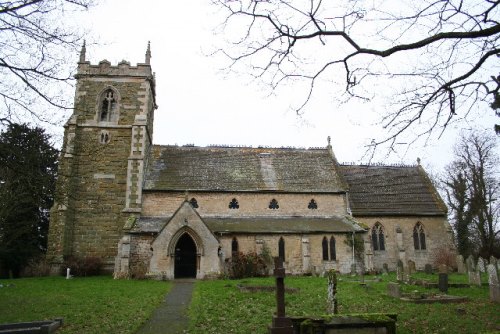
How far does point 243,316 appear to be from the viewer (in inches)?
458

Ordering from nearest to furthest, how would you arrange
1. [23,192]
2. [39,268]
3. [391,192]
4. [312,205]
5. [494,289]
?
[494,289] < [23,192] < [39,268] < [312,205] < [391,192]

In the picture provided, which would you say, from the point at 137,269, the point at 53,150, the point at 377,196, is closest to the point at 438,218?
the point at 377,196

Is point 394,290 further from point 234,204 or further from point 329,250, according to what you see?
point 234,204

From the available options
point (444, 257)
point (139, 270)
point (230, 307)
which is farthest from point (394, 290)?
point (444, 257)

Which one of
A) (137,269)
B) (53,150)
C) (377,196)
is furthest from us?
(377,196)

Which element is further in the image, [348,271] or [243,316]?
[348,271]

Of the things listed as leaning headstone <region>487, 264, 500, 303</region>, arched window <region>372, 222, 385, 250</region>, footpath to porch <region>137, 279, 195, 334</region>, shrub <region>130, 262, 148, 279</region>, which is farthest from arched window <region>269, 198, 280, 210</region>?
leaning headstone <region>487, 264, 500, 303</region>

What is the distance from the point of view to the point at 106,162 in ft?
89.8

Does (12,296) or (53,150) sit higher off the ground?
(53,150)

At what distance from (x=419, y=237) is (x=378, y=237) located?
10.9 feet

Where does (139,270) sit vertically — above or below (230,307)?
above

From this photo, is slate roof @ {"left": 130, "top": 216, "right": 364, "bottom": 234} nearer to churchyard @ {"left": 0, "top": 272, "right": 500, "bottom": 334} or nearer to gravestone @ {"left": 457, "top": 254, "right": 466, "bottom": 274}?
churchyard @ {"left": 0, "top": 272, "right": 500, "bottom": 334}

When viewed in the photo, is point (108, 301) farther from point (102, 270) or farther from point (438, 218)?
point (438, 218)

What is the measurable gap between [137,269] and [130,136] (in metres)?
9.86
